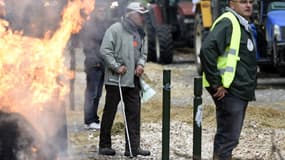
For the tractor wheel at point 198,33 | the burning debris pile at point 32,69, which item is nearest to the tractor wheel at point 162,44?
the tractor wheel at point 198,33

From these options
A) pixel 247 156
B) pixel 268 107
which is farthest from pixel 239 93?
pixel 268 107

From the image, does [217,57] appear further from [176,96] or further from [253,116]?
[176,96]

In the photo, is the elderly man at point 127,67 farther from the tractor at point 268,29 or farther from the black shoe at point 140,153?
the tractor at point 268,29

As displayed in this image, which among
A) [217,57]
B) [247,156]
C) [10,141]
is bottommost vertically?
[247,156]

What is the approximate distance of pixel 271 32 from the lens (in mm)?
14492

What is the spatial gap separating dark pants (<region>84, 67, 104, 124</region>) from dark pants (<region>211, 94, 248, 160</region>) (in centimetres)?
327

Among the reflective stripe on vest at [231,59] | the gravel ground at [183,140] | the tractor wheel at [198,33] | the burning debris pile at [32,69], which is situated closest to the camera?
the burning debris pile at [32,69]

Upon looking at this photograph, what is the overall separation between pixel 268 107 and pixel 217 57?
5425 millimetres

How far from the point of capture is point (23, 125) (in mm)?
6801

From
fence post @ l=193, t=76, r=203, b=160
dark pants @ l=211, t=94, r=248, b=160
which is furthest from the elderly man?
dark pants @ l=211, t=94, r=248, b=160

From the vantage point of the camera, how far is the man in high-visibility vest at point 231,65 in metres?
7.07

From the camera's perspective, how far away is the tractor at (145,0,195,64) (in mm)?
20406

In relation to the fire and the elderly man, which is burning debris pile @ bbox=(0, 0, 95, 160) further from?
the elderly man

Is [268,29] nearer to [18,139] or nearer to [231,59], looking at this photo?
[231,59]
